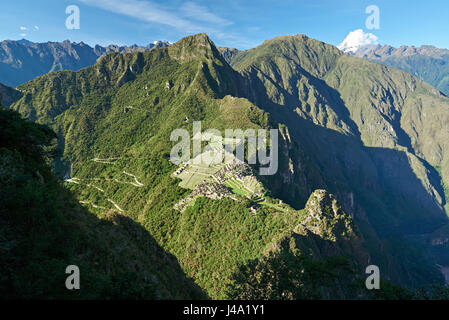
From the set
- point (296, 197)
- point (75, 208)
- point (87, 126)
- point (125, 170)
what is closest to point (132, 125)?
point (87, 126)

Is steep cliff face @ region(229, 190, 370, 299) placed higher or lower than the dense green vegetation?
lower

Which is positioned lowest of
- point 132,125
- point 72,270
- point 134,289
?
point 134,289

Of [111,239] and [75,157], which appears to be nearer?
[111,239]

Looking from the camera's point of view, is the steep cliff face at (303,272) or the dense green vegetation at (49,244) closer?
the dense green vegetation at (49,244)

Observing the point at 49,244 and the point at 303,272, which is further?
the point at 303,272

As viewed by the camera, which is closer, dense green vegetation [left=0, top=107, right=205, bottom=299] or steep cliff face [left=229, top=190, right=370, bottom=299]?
dense green vegetation [left=0, top=107, right=205, bottom=299]

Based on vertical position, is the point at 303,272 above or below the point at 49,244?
below

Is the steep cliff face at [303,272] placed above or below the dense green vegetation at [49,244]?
below

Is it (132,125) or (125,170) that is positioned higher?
(132,125)

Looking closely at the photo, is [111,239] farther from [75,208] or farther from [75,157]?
[75,157]
